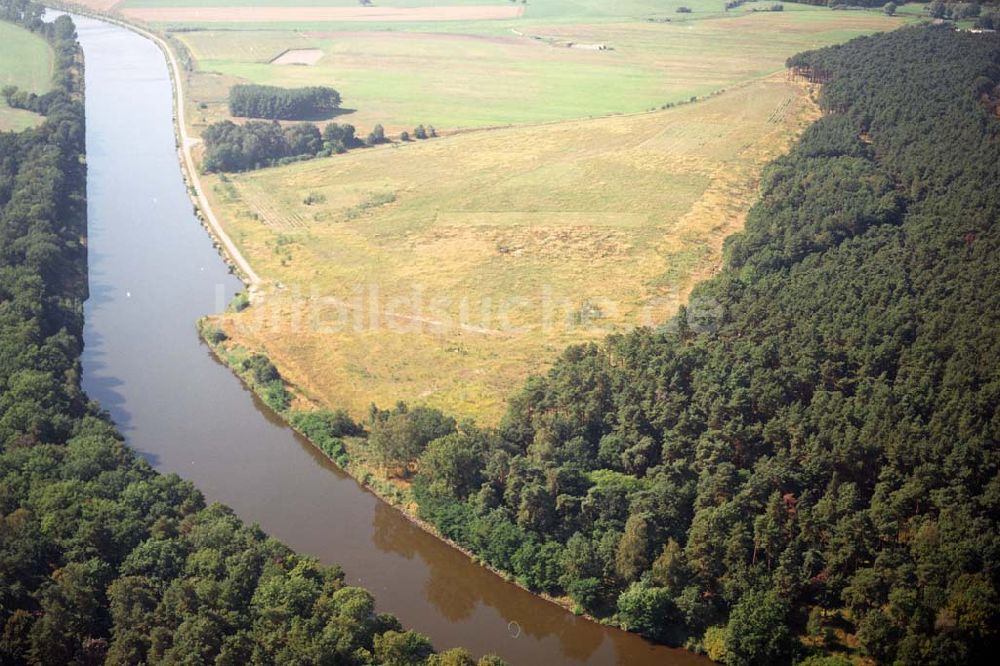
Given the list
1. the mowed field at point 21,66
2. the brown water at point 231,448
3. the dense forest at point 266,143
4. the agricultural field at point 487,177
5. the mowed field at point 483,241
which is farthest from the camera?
the mowed field at point 21,66

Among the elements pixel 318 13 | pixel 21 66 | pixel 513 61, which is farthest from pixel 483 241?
pixel 318 13

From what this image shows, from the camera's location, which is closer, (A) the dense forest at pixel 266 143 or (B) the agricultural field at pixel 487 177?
(B) the agricultural field at pixel 487 177

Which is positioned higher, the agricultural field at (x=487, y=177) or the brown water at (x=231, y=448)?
the agricultural field at (x=487, y=177)

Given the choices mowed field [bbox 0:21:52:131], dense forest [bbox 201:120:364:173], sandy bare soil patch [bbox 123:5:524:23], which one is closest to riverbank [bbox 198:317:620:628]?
dense forest [bbox 201:120:364:173]

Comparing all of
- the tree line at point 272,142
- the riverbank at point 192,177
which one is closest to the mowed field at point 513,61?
the riverbank at point 192,177

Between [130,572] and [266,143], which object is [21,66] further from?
[130,572]

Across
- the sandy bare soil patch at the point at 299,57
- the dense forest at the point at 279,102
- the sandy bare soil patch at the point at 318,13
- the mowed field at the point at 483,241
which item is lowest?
the mowed field at the point at 483,241

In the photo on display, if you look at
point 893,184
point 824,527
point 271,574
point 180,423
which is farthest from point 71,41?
point 824,527

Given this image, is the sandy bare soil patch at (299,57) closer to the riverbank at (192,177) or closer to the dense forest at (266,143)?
the riverbank at (192,177)

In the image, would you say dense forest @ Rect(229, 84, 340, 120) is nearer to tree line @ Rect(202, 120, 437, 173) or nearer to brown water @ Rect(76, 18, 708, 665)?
tree line @ Rect(202, 120, 437, 173)
